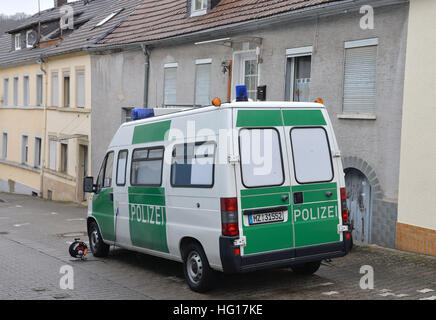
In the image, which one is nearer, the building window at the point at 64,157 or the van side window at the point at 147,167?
the van side window at the point at 147,167

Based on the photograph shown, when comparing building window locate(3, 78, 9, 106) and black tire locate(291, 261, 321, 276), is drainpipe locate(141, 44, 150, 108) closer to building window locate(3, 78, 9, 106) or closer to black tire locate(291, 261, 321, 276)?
black tire locate(291, 261, 321, 276)

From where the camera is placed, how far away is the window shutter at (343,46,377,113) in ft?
41.4

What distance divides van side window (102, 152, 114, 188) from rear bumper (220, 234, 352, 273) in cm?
414

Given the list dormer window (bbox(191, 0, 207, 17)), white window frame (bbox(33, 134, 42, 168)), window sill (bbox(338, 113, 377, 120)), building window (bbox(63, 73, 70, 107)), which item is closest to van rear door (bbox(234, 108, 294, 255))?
window sill (bbox(338, 113, 377, 120))

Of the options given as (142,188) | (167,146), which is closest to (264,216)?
(167,146)

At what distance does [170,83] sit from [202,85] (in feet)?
6.54

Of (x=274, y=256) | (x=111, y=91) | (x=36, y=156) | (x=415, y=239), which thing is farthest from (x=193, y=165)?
(x=36, y=156)

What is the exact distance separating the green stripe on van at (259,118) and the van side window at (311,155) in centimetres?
29

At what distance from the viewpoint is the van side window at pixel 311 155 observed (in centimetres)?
861

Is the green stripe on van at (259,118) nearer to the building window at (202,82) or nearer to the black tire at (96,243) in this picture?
the black tire at (96,243)

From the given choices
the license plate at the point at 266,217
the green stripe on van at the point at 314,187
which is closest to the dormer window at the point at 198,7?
the green stripe on van at the point at 314,187

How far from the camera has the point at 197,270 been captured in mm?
8766

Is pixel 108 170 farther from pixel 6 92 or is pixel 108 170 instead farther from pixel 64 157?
pixel 6 92

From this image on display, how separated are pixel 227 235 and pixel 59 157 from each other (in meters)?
21.9
